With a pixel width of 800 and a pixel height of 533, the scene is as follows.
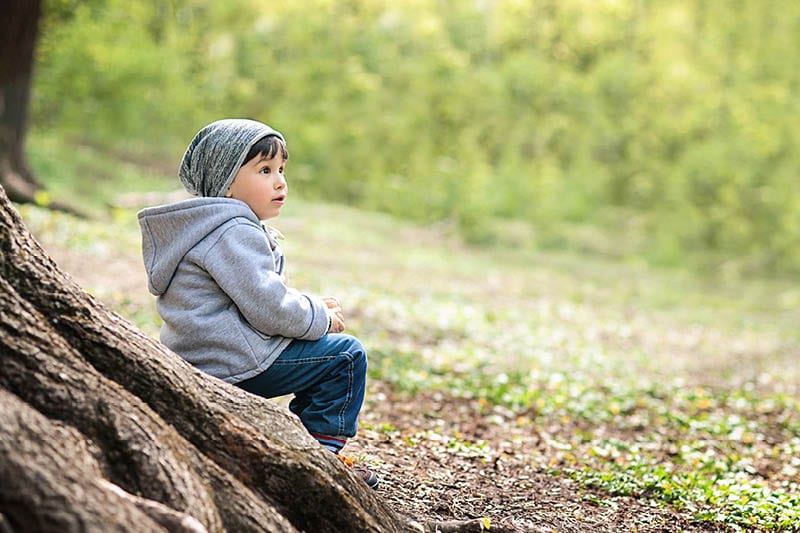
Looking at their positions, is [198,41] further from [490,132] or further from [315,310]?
[315,310]

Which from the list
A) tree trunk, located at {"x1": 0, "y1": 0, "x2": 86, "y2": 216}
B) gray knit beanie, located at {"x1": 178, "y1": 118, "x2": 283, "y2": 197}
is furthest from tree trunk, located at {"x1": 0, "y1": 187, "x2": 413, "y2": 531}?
tree trunk, located at {"x1": 0, "y1": 0, "x2": 86, "y2": 216}

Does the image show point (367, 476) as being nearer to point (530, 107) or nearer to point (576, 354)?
point (576, 354)

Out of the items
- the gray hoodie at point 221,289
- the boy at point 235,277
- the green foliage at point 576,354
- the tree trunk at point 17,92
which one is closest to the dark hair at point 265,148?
the boy at point 235,277

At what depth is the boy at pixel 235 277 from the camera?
3340mm

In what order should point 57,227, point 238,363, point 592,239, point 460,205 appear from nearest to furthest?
point 238,363 < point 57,227 < point 460,205 < point 592,239

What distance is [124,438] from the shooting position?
8.82 ft

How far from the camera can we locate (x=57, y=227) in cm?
1170

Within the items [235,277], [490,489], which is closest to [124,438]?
[235,277]

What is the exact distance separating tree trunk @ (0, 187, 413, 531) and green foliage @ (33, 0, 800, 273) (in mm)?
20957

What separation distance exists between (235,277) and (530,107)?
1034 inches

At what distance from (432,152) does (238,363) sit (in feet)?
83.5

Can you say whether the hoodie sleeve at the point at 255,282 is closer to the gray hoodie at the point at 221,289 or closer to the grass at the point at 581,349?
the gray hoodie at the point at 221,289

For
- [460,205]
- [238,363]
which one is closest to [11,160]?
[238,363]

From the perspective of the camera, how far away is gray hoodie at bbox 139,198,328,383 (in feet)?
10.9
